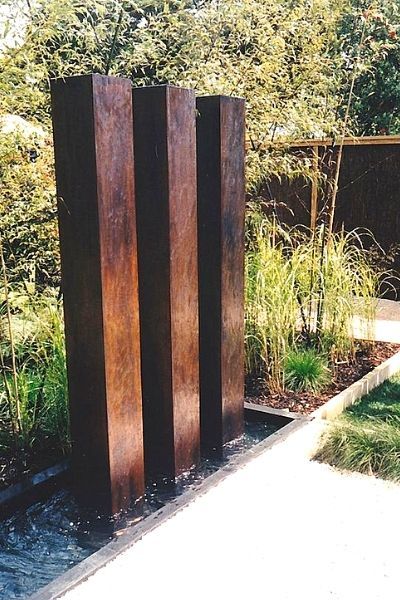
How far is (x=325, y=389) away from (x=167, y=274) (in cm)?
170

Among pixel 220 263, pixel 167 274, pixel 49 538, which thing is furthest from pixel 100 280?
pixel 49 538

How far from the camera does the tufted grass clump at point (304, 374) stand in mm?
4051

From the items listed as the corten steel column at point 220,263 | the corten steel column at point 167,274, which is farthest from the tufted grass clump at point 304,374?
the corten steel column at point 167,274

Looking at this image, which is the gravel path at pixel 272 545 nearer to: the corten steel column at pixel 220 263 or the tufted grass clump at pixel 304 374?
the corten steel column at pixel 220 263

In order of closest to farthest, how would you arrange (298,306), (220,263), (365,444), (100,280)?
(100,280)
(220,263)
(365,444)
(298,306)

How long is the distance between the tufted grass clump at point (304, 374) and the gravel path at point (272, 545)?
0.92 metres

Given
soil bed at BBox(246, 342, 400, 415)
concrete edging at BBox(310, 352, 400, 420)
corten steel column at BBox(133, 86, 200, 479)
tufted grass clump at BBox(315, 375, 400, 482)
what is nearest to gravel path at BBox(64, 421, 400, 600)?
tufted grass clump at BBox(315, 375, 400, 482)

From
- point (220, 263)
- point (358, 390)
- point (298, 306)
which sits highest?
point (220, 263)

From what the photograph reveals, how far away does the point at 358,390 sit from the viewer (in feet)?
13.4

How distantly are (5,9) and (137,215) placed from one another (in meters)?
0.94

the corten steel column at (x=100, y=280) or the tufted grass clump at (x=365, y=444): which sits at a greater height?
the corten steel column at (x=100, y=280)

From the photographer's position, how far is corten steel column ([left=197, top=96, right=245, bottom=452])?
10.0 ft

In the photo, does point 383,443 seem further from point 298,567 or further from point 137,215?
point 137,215

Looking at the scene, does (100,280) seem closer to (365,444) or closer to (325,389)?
(365,444)
